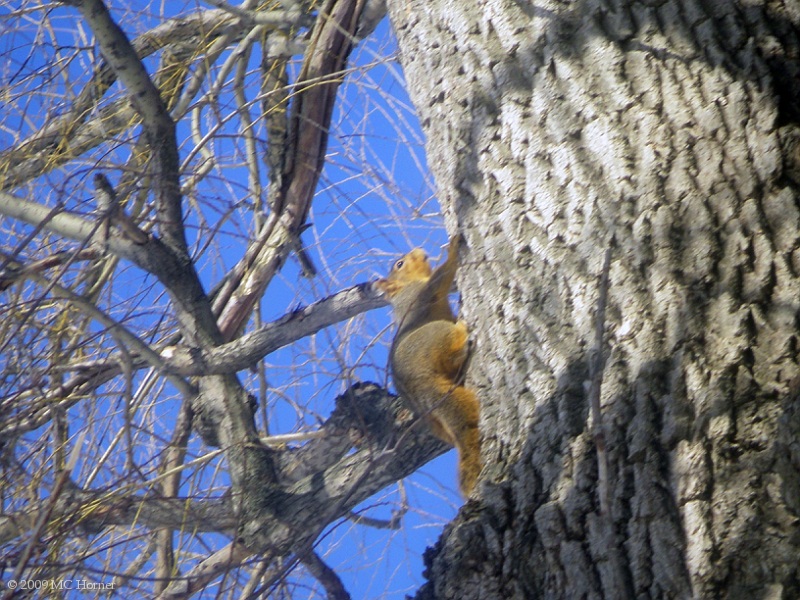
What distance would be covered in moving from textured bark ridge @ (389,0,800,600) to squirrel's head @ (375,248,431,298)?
4.00 feet

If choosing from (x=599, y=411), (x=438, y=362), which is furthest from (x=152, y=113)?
(x=599, y=411)

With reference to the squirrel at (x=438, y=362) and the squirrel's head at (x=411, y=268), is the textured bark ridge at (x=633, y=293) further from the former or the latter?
the squirrel's head at (x=411, y=268)

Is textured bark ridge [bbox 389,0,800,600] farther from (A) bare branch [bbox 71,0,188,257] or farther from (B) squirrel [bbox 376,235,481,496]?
(A) bare branch [bbox 71,0,188,257]

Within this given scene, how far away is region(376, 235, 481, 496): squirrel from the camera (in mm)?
2459

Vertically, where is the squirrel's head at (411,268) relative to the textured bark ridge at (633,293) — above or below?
above

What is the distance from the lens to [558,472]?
5.66 ft

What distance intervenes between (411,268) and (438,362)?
0.85m

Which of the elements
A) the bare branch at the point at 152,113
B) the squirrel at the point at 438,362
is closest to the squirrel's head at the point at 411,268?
the squirrel at the point at 438,362

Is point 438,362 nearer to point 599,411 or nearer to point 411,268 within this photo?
point 411,268

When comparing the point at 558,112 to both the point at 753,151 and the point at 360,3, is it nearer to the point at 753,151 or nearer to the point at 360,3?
the point at 753,151

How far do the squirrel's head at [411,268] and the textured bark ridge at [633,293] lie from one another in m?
1.22

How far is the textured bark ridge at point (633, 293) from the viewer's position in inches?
60.4

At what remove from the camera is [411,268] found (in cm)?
347

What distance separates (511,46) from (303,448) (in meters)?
1.64
